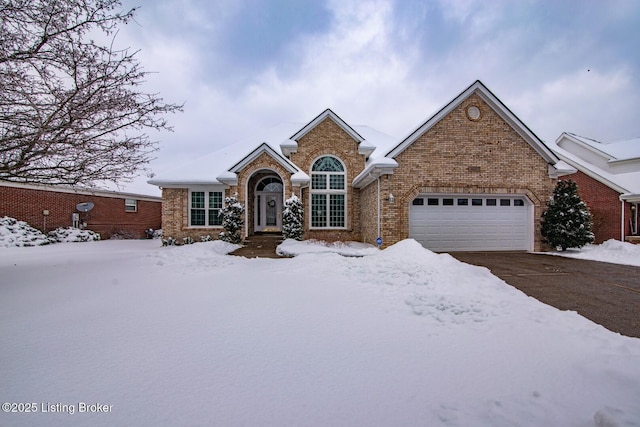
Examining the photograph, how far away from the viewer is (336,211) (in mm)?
14391

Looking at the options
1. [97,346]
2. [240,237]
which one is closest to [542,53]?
A: [240,237]

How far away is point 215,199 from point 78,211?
10401 millimetres

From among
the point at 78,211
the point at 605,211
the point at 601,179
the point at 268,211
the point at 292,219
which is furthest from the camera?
the point at 78,211

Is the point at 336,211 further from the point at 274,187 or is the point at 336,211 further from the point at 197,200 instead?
the point at 197,200

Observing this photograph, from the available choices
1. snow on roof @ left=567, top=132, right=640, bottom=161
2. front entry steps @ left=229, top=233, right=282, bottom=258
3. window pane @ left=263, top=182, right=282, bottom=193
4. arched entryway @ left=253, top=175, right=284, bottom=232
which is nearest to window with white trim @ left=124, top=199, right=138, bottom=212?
arched entryway @ left=253, top=175, right=284, bottom=232

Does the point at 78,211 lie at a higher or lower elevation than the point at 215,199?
lower

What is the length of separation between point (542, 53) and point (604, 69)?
3697 millimetres

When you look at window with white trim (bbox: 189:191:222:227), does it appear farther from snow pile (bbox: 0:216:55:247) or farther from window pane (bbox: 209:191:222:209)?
snow pile (bbox: 0:216:55:247)

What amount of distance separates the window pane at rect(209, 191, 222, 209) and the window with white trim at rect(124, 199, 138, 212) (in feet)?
33.8

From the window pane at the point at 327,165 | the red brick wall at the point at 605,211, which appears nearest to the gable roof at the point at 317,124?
the window pane at the point at 327,165

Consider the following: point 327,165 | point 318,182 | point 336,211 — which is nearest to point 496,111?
point 327,165

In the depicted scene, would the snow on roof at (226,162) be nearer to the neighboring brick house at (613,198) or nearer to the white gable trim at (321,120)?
the white gable trim at (321,120)

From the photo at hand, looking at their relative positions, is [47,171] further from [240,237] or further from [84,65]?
[240,237]

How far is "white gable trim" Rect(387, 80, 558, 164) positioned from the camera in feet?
35.6
